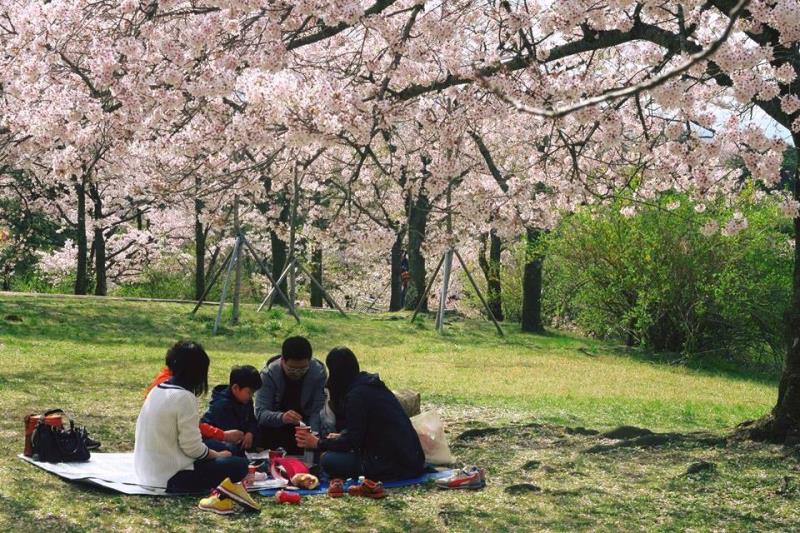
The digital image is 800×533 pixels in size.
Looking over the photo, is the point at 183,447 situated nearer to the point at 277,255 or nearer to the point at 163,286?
the point at 277,255

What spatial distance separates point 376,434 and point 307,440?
474 mm

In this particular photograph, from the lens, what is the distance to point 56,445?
5.99 meters

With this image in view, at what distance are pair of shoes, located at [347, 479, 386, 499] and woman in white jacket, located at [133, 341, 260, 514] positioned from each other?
2.16ft

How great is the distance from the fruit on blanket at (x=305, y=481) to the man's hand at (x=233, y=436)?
47 cm

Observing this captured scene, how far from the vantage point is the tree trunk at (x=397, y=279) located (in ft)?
84.6

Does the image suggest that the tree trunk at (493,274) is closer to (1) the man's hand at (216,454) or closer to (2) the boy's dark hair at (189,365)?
(1) the man's hand at (216,454)

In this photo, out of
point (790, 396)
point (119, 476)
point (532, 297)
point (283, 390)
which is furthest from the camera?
point (532, 297)

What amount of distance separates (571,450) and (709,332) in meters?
9.44

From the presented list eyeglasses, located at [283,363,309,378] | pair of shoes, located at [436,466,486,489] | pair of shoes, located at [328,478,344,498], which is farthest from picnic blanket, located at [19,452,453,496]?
eyeglasses, located at [283,363,309,378]

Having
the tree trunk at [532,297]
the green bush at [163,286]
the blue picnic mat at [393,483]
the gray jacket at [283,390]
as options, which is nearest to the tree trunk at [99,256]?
the green bush at [163,286]

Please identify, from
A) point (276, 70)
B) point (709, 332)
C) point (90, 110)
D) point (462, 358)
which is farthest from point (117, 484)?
point (709, 332)

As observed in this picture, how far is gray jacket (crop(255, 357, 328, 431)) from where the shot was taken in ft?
21.5

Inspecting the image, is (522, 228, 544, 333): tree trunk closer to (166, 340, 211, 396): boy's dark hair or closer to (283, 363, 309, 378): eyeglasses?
(283, 363, 309, 378): eyeglasses

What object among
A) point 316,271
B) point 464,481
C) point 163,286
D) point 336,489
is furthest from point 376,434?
point 316,271
